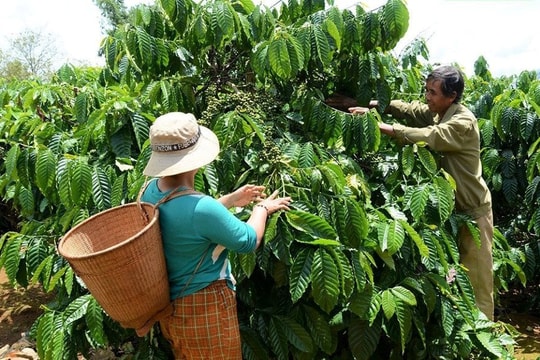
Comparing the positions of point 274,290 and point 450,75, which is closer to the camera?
point 274,290

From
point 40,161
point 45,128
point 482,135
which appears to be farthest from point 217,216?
point 482,135

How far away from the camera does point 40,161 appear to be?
7.68 feet

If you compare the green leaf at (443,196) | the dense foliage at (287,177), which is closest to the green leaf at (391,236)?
the dense foliage at (287,177)

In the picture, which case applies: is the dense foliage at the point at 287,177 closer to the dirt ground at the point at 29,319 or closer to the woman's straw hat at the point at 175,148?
the woman's straw hat at the point at 175,148

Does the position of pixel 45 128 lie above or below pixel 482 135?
above

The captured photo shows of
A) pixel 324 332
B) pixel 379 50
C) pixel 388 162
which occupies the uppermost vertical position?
pixel 379 50

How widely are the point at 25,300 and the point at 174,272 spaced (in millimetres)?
3348

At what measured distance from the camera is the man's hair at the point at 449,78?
272 cm

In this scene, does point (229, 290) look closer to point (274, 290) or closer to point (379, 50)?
point (274, 290)

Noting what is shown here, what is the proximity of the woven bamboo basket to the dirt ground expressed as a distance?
8.20 ft

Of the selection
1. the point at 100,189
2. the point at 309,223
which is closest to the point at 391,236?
the point at 309,223

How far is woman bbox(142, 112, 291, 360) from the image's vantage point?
1669 mm

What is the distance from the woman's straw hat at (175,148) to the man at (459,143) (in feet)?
3.67

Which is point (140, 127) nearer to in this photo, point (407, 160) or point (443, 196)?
point (407, 160)
